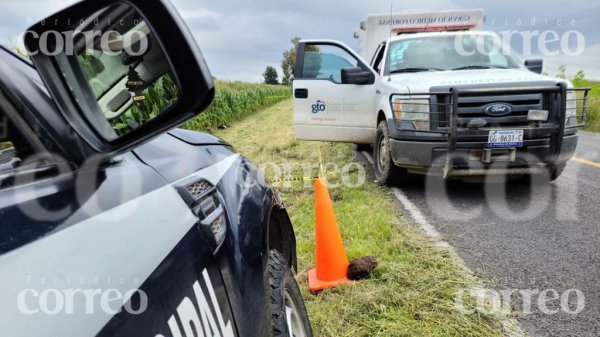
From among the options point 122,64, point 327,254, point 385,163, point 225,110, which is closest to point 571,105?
point 385,163

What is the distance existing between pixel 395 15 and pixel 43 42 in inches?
349

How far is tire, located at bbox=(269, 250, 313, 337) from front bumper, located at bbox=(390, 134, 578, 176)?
116 inches

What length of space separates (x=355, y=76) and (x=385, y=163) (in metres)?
1.16

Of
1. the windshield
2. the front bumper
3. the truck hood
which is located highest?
the windshield

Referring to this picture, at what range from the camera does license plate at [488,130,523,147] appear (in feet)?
14.1

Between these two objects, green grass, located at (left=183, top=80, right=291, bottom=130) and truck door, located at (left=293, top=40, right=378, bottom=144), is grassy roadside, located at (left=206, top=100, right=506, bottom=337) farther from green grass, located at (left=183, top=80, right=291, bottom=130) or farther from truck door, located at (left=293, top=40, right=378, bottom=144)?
green grass, located at (left=183, top=80, right=291, bottom=130)

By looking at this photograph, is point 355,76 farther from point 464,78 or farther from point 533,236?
point 533,236

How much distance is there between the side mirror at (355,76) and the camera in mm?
5305

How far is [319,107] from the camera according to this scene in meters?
5.86

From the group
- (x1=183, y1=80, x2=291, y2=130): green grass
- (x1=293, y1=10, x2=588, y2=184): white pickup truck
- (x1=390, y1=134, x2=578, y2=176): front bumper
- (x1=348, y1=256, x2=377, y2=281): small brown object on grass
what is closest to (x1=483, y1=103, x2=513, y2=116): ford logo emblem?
(x1=293, y1=10, x2=588, y2=184): white pickup truck

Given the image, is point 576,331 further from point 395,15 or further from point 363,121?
point 395,15

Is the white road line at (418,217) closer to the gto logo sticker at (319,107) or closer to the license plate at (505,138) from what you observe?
the license plate at (505,138)

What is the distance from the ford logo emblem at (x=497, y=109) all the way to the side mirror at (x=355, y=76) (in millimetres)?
1580

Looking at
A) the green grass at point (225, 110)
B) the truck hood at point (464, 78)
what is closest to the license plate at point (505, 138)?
the truck hood at point (464, 78)
